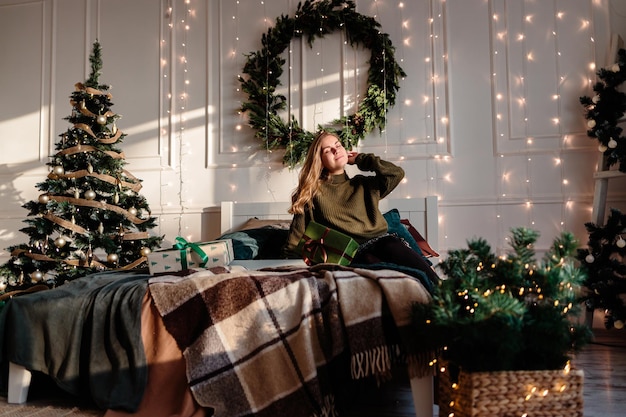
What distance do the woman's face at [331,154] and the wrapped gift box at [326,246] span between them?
0.39m

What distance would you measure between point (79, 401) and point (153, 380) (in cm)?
40

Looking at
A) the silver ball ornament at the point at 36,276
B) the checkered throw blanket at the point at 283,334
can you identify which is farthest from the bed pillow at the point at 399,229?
the silver ball ornament at the point at 36,276

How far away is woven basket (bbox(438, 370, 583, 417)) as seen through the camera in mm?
1312

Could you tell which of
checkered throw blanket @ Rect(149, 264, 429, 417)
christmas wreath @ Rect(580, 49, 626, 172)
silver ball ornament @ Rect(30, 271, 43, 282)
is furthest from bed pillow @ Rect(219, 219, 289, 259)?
christmas wreath @ Rect(580, 49, 626, 172)

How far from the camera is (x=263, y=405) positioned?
5.26ft

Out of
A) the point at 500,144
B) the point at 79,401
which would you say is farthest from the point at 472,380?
the point at 500,144

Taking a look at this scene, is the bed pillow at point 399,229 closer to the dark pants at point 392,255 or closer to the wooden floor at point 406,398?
→ the dark pants at point 392,255

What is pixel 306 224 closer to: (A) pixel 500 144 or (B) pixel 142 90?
(A) pixel 500 144

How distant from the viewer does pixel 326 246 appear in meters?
2.50

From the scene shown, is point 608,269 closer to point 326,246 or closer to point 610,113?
point 610,113

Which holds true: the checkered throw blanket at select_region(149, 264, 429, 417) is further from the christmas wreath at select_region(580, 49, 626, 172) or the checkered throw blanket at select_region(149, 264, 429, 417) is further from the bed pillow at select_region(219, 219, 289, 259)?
the christmas wreath at select_region(580, 49, 626, 172)

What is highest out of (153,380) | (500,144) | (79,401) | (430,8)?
(430,8)

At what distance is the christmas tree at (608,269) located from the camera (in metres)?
2.88

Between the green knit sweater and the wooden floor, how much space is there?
2.51 feet
